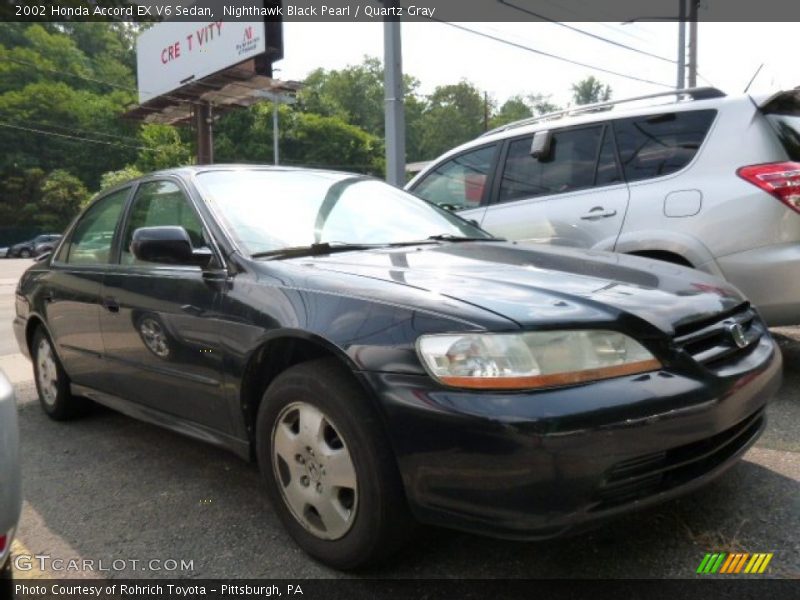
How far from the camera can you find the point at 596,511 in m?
1.88

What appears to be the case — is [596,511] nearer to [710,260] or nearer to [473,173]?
[710,260]

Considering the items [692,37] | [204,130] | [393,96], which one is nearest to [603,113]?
[393,96]

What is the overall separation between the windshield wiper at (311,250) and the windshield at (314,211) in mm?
28

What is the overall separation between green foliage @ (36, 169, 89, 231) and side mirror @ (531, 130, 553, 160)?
163 ft

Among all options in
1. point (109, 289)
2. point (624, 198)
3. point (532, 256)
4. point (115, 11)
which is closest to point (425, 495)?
point (532, 256)

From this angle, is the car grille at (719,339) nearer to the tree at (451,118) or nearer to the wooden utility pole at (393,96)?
the wooden utility pole at (393,96)

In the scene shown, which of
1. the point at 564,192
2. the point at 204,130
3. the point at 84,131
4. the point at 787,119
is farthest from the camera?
the point at 84,131

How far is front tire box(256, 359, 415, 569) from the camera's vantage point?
82.0 inches

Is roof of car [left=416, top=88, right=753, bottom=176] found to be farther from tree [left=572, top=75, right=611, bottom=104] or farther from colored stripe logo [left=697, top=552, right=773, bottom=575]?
tree [left=572, top=75, right=611, bottom=104]

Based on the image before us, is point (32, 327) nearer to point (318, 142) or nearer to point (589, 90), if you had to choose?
point (318, 142)

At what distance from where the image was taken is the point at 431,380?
1.97 m

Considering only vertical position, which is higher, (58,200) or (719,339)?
(58,200)

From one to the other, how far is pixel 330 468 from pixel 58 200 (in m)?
52.8

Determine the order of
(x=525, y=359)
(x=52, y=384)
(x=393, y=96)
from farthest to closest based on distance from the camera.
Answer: (x=393, y=96), (x=52, y=384), (x=525, y=359)
